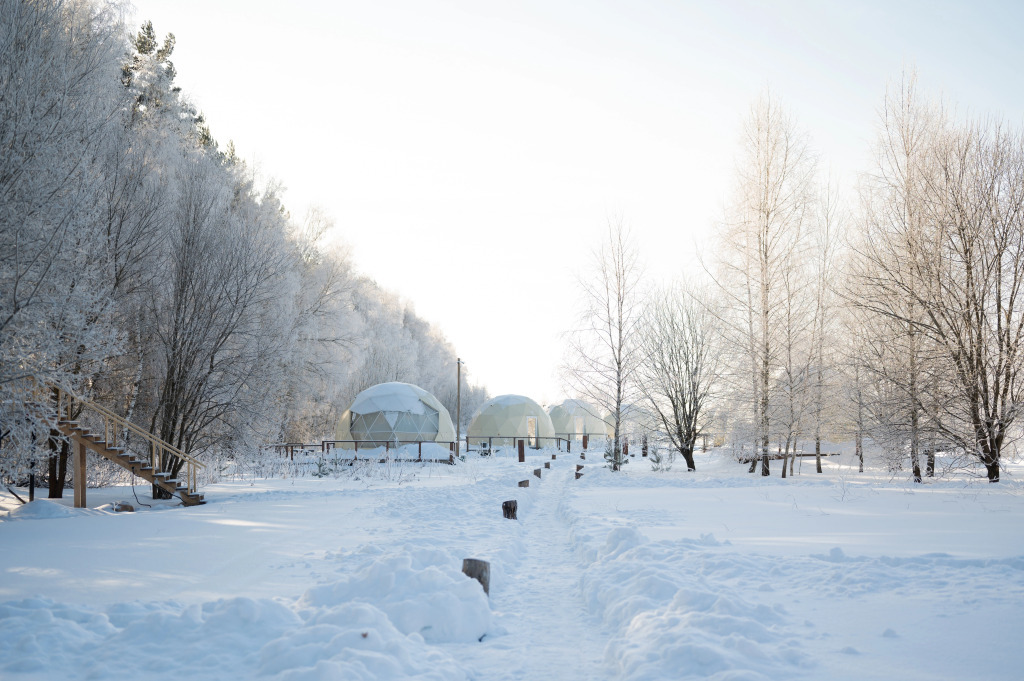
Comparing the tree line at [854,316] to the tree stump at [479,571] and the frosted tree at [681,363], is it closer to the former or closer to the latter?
the frosted tree at [681,363]

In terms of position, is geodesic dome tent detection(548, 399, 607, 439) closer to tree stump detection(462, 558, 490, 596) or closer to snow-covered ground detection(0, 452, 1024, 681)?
snow-covered ground detection(0, 452, 1024, 681)

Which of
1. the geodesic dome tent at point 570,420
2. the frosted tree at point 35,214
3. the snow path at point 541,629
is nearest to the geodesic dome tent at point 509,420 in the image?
the geodesic dome tent at point 570,420

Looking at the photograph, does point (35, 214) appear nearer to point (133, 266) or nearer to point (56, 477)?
point (133, 266)

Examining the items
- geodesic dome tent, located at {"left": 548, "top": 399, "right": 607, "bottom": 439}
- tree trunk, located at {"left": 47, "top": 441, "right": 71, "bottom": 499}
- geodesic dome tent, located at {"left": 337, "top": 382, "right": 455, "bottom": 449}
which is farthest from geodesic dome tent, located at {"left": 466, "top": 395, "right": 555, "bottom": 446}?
tree trunk, located at {"left": 47, "top": 441, "right": 71, "bottom": 499}

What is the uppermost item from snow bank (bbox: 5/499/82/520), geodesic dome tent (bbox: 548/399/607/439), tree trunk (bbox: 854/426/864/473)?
tree trunk (bbox: 854/426/864/473)

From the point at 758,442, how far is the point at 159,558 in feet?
51.2

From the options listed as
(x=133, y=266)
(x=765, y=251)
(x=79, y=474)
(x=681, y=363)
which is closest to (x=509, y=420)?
(x=681, y=363)

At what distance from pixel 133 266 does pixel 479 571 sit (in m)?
14.2

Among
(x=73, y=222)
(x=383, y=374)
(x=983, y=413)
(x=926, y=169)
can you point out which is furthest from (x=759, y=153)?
(x=383, y=374)

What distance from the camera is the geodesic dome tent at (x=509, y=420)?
39.8 metres

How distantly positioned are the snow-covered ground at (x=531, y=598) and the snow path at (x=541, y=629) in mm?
22

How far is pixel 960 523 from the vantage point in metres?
7.33

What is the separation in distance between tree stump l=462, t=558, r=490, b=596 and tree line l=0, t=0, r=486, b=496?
5792mm

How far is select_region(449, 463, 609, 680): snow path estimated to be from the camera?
3830mm
